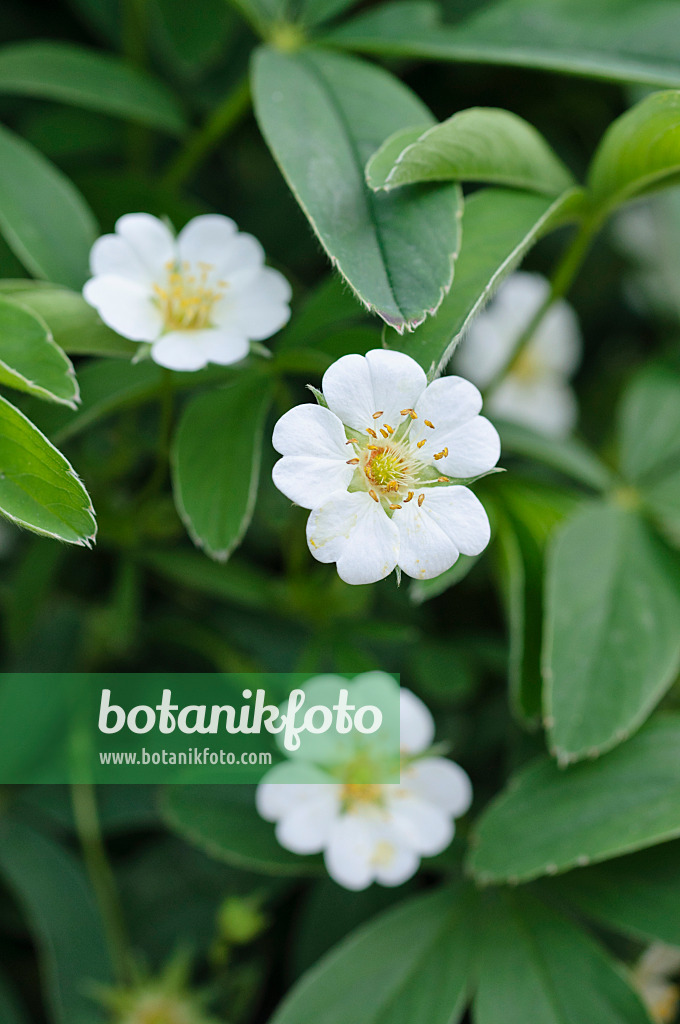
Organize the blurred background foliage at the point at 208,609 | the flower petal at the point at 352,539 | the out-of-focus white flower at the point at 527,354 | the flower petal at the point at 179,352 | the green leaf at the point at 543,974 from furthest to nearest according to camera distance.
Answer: the out-of-focus white flower at the point at 527,354 → the blurred background foliage at the point at 208,609 → the green leaf at the point at 543,974 → the flower petal at the point at 179,352 → the flower petal at the point at 352,539

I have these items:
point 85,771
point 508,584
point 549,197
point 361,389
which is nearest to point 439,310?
point 361,389

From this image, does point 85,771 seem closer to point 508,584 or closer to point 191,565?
point 191,565

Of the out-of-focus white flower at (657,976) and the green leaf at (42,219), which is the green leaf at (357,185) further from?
the out-of-focus white flower at (657,976)

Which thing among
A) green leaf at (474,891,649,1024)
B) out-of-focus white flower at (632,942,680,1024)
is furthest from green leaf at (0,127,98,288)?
out-of-focus white flower at (632,942,680,1024)

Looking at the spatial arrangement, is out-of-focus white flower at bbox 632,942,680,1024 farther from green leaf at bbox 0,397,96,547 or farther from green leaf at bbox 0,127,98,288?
green leaf at bbox 0,127,98,288

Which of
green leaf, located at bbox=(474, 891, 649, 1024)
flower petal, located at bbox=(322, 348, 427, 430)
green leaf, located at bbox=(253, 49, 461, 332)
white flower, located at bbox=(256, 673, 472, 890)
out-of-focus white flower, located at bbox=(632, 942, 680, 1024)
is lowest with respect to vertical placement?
out-of-focus white flower, located at bbox=(632, 942, 680, 1024)

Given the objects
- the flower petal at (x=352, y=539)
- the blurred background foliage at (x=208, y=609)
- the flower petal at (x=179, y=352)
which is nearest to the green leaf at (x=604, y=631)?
the blurred background foliage at (x=208, y=609)
